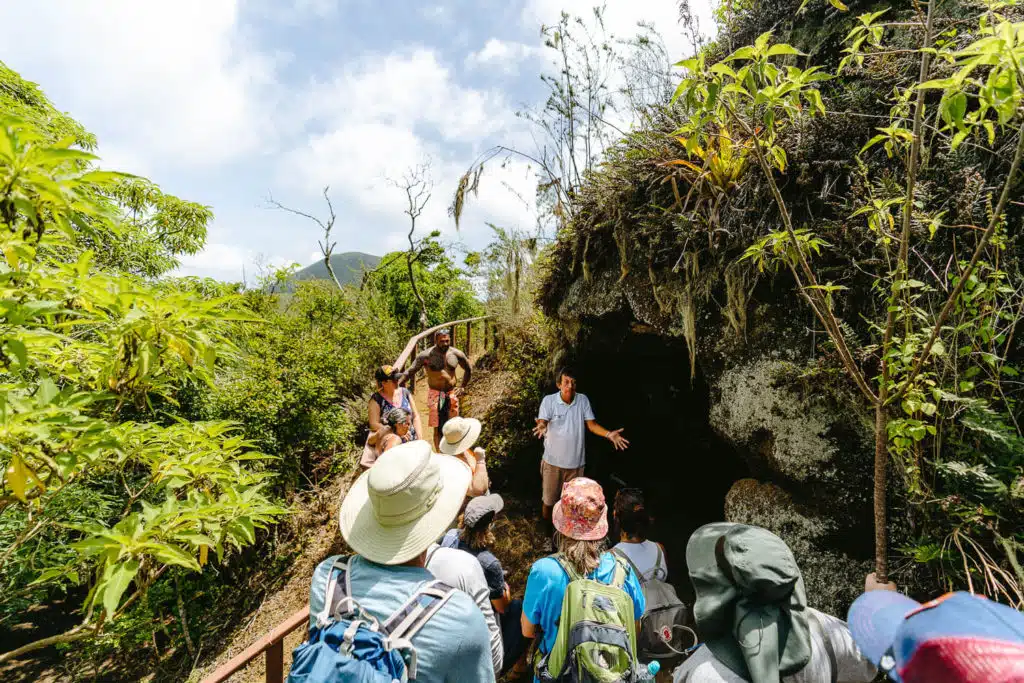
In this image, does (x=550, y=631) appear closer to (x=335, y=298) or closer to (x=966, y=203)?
(x=966, y=203)


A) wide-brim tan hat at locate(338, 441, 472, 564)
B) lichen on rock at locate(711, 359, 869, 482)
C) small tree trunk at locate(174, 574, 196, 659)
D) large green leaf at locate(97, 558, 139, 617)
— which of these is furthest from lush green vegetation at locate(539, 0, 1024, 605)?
small tree trunk at locate(174, 574, 196, 659)

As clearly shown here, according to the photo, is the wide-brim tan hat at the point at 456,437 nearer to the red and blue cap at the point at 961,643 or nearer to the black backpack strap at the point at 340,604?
the black backpack strap at the point at 340,604

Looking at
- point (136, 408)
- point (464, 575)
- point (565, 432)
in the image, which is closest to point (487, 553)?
point (464, 575)

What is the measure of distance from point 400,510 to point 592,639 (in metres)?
0.93

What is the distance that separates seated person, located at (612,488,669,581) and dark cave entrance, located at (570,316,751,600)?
253 cm

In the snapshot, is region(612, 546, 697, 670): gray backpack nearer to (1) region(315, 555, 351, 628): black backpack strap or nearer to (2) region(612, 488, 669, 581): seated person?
(2) region(612, 488, 669, 581): seated person

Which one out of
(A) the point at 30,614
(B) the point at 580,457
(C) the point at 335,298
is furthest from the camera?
(C) the point at 335,298

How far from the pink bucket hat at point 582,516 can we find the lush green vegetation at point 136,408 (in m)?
1.30

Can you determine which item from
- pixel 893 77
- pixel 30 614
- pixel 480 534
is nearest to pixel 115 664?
pixel 30 614

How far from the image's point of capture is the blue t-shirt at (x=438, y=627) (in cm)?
145

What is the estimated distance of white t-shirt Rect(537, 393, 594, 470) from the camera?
437cm

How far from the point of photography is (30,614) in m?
6.78

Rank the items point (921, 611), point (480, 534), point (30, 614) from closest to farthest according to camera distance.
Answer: point (921, 611)
point (480, 534)
point (30, 614)

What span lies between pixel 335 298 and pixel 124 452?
30.3 ft
